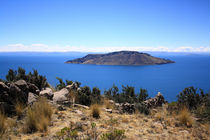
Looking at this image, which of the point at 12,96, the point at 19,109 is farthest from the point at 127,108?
the point at 12,96

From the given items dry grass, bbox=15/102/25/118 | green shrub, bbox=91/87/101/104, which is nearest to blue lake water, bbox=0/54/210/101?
green shrub, bbox=91/87/101/104

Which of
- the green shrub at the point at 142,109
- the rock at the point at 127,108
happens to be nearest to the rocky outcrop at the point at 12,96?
the rock at the point at 127,108

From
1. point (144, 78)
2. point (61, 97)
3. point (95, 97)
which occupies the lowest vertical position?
point (144, 78)

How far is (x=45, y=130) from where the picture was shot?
396 cm

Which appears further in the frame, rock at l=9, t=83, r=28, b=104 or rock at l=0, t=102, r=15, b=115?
rock at l=9, t=83, r=28, b=104

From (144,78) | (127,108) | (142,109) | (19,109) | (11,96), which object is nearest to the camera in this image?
(19,109)

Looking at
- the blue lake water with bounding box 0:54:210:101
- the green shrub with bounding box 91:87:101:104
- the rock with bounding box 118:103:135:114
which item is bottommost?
the blue lake water with bounding box 0:54:210:101

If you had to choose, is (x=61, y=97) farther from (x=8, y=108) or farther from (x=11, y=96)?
(x=8, y=108)

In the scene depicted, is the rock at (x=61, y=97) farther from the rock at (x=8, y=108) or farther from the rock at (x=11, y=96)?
the rock at (x=8, y=108)

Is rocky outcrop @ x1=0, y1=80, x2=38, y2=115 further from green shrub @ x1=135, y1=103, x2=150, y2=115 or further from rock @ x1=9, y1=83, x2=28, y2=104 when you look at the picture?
green shrub @ x1=135, y1=103, x2=150, y2=115

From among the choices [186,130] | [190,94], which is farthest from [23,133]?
[190,94]

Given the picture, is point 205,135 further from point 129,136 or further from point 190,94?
point 190,94

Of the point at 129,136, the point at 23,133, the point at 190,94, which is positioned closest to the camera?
the point at 23,133

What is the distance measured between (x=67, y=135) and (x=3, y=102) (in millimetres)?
2740
